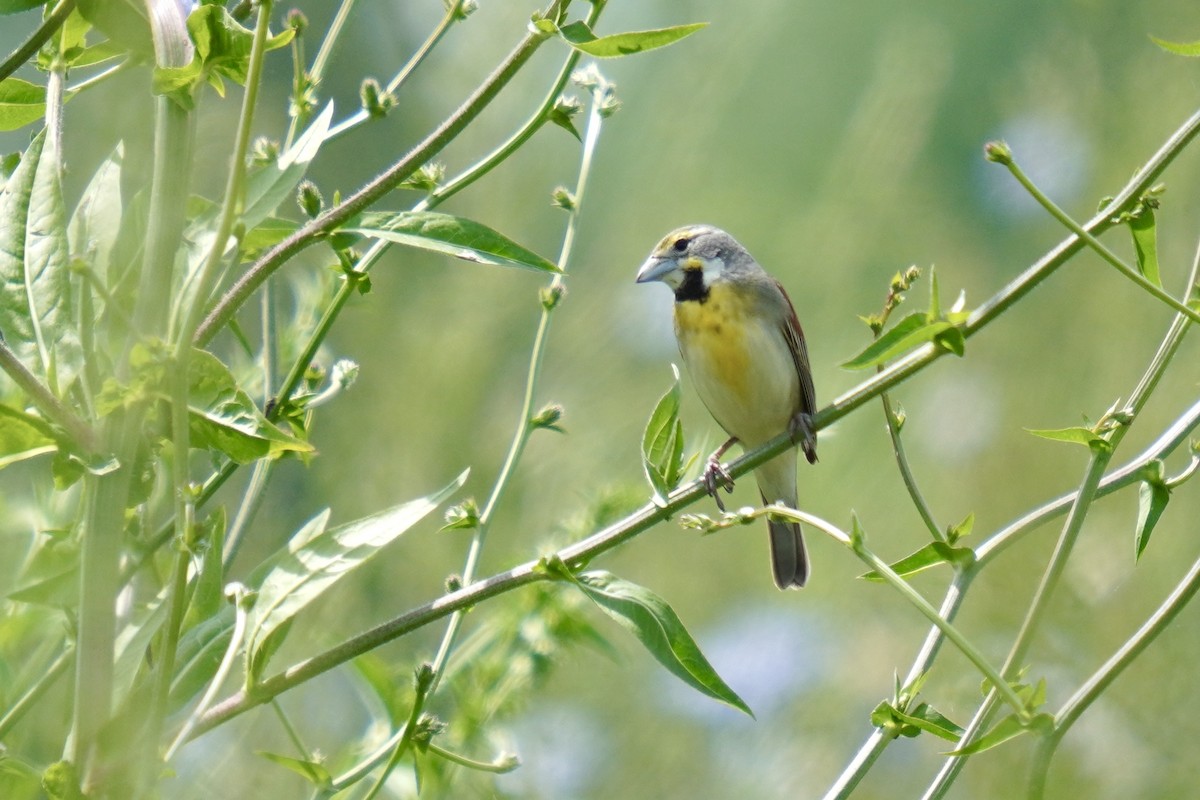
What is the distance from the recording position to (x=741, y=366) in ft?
9.64

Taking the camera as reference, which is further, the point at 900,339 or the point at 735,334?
the point at 735,334

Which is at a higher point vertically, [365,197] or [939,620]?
[365,197]

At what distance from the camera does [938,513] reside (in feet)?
11.7

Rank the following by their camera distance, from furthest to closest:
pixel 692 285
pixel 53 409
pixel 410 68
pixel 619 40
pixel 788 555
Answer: pixel 788 555 < pixel 692 285 < pixel 410 68 < pixel 619 40 < pixel 53 409

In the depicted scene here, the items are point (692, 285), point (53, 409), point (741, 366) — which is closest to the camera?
point (53, 409)

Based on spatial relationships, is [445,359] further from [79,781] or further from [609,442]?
[79,781]

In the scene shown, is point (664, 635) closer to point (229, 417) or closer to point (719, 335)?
point (229, 417)

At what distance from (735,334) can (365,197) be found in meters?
2.09

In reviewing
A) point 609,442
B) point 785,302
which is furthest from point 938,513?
point 609,442

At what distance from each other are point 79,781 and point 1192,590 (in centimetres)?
77

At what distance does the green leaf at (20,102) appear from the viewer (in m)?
1.06

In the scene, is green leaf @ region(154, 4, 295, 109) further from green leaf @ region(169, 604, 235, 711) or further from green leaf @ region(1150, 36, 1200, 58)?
green leaf @ region(1150, 36, 1200, 58)

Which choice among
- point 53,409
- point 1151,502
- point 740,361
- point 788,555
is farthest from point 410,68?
point 788,555

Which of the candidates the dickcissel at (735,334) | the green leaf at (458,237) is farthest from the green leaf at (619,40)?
the dickcissel at (735,334)
